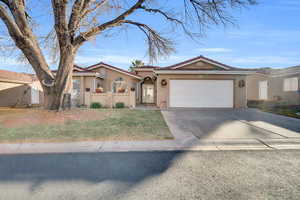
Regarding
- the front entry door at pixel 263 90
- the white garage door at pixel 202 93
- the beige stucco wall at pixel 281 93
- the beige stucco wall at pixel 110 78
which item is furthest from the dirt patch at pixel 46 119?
the front entry door at pixel 263 90

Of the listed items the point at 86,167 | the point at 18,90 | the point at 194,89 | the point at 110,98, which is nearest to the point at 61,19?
the point at 110,98

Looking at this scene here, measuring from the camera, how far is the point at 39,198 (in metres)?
2.47

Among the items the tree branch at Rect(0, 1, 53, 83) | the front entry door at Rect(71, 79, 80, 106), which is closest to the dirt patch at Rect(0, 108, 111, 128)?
the tree branch at Rect(0, 1, 53, 83)

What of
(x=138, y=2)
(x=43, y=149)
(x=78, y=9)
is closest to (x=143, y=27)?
(x=138, y=2)

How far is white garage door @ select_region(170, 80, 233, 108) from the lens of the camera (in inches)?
499

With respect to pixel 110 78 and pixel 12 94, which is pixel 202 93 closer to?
pixel 110 78

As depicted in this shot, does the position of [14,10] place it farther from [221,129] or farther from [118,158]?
[221,129]

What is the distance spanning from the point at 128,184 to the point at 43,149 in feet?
10.7

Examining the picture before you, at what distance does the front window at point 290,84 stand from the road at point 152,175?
1581 cm

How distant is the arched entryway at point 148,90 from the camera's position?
1912 cm

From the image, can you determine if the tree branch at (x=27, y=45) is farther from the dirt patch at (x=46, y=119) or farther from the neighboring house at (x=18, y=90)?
the neighboring house at (x=18, y=90)

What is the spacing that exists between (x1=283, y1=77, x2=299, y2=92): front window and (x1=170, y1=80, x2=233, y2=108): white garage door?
8521mm

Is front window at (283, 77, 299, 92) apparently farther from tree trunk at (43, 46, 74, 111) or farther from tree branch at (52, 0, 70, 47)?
tree branch at (52, 0, 70, 47)

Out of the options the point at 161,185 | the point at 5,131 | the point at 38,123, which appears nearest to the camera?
the point at 161,185
